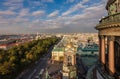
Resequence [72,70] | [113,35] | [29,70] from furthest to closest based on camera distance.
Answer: [29,70] < [72,70] < [113,35]

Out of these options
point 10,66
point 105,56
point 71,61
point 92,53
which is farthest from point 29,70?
point 105,56

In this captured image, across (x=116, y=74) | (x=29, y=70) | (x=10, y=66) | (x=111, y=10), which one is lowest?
(x=29, y=70)

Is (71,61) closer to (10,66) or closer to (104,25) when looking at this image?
(10,66)

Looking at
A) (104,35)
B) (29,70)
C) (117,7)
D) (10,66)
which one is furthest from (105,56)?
(29,70)

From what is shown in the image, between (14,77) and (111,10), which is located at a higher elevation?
(111,10)

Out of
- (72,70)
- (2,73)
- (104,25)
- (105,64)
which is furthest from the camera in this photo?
(2,73)

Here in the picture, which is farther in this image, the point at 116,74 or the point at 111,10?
the point at 111,10

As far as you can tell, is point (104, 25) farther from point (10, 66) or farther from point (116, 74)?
point (10, 66)
